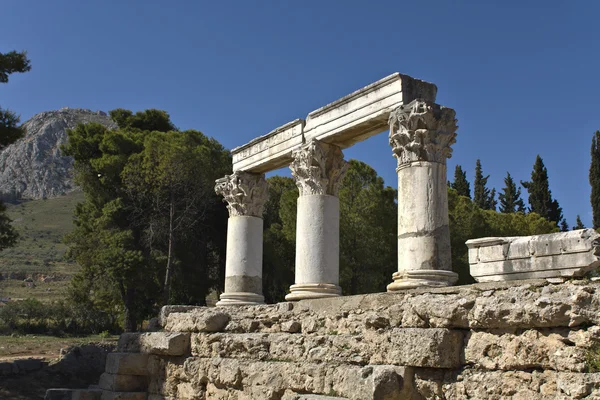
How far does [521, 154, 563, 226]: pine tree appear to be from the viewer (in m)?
40.4

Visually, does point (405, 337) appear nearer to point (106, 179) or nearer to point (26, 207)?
point (106, 179)

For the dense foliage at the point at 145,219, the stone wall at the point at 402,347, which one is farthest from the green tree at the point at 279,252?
the stone wall at the point at 402,347

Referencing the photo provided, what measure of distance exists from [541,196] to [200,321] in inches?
1331

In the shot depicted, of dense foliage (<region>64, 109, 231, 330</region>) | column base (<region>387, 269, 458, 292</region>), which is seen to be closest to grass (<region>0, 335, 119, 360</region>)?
dense foliage (<region>64, 109, 231, 330</region>)

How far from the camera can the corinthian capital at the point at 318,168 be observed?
41.8 ft

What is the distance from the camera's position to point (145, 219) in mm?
27375

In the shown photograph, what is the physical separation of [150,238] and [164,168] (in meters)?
2.93

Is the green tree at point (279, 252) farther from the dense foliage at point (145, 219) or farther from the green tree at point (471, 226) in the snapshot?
the green tree at point (471, 226)

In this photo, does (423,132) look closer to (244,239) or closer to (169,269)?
(244,239)

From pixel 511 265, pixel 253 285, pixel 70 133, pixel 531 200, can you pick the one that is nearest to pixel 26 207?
pixel 70 133

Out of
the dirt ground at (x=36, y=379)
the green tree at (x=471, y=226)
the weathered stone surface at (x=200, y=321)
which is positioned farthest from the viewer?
the green tree at (x=471, y=226)

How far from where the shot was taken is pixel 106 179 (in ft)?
89.9

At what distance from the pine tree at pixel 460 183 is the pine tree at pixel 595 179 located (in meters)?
8.74

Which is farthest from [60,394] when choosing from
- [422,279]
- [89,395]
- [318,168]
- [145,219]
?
[145,219]
